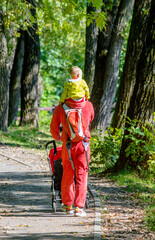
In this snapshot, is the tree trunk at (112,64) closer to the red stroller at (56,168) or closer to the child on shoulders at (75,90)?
the red stroller at (56,168)

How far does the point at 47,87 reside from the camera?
45.1 metres

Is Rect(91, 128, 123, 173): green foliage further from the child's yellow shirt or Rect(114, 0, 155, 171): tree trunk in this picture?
the child's yellow shirt

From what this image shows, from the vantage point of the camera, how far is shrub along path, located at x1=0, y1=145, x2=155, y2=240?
213 inches

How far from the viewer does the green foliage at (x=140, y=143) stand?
8.36 meters

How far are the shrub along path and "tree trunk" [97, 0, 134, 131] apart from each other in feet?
19.3

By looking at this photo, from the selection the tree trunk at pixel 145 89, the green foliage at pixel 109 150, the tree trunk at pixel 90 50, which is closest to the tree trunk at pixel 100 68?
the tree trunk at pixel 90 50

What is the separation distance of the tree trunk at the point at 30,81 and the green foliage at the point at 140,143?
1163 centimetres

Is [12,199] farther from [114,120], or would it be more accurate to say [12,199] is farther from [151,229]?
[114,120]

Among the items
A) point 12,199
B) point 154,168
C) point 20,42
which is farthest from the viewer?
point 20,42

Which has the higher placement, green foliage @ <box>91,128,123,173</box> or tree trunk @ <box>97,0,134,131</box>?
tree trunk @ <box>97,0,134,131</box>

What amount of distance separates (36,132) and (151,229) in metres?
13.3

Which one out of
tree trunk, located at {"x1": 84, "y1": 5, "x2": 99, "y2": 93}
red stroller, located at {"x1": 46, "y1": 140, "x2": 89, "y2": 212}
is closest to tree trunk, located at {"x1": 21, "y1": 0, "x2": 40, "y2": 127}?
tree trunk, located at {"x1": 84, "y1": 5, "x2": 99, "y2": 93}

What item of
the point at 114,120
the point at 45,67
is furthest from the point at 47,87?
the point at 114,120

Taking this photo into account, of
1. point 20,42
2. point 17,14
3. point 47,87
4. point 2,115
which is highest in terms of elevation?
point 17,14
